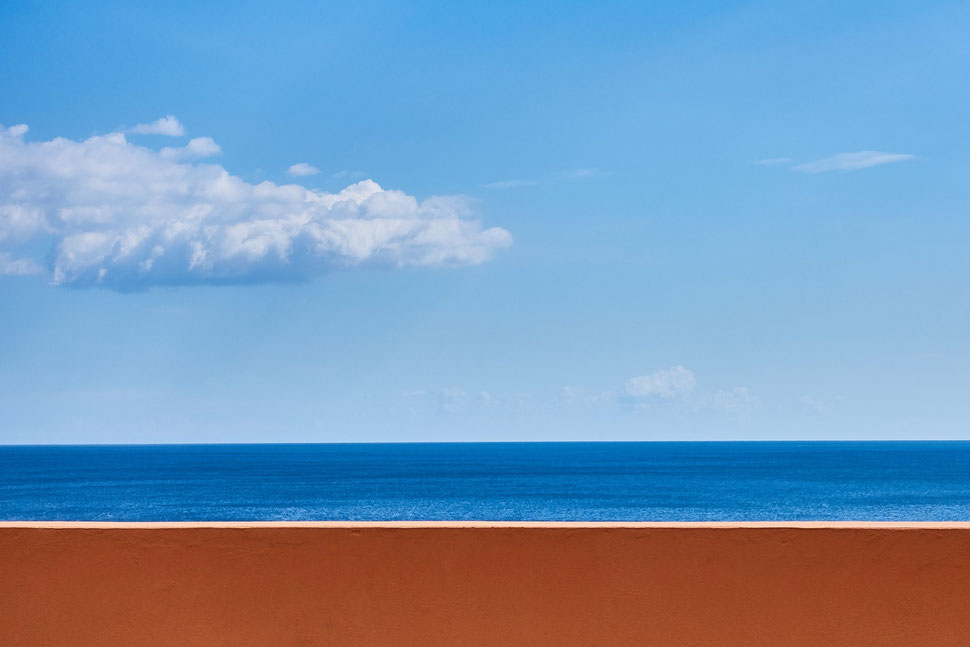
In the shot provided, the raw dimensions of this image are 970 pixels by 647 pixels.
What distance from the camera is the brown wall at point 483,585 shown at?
132 inches

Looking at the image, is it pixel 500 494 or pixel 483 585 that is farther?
pixel 500 494

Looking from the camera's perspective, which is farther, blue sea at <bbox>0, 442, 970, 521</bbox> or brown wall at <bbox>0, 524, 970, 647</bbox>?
blue sea at <bbox>0, 442, 970, 521</bbox>

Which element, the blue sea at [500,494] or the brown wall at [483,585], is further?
the blue sea at [500,494]

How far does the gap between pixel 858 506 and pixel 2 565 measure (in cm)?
6071

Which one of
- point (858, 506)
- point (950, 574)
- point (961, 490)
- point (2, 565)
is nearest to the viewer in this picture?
point (950, 574)

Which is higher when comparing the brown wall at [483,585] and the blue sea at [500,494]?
the brown wall at [483,585]

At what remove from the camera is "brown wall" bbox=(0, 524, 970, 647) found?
3355 mm

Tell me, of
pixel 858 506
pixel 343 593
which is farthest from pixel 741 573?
pixel 858 506

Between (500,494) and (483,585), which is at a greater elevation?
(483,585)

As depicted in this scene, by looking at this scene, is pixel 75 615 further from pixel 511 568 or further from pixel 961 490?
pixel 961 490

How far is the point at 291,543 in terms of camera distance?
11.5ft

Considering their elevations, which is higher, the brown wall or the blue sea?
the brown wall

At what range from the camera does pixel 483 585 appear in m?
3.46

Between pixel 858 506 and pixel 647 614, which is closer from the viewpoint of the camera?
pixel 647 614
